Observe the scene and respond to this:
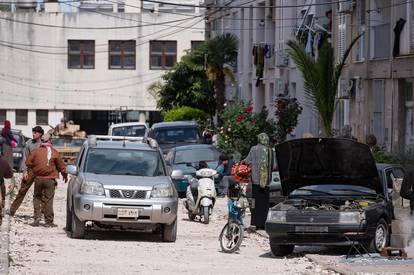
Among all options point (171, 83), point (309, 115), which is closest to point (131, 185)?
point (309, 115)

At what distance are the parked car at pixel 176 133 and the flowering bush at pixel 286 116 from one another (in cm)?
351

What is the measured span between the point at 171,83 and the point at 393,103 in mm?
35976

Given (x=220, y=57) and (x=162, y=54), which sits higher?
(x=162, y=54)

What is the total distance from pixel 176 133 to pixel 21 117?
3625cm

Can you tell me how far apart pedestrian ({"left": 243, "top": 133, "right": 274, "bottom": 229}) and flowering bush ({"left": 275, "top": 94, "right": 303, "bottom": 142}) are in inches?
657

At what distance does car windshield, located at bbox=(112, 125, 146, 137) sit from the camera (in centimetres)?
4862

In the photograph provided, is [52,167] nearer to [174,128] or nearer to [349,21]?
[349,21]

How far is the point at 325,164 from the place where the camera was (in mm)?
18609

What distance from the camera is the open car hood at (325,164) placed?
18281 mm

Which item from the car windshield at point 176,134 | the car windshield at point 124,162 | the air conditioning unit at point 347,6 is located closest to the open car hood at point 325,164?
the car windshield at point 124,162

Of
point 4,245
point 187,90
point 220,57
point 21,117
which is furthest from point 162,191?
point 21,117

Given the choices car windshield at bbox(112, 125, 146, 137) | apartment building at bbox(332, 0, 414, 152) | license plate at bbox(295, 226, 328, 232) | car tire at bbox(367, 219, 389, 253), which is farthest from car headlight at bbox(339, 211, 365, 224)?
car windshield at bbox(112, 125, 146, 137)

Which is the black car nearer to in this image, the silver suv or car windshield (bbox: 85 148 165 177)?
the silver suv

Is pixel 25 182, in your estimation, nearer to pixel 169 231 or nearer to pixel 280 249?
pixel 169 231
